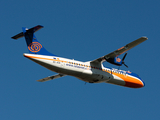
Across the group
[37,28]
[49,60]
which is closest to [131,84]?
[49,60]

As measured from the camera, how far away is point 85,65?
1077 inches

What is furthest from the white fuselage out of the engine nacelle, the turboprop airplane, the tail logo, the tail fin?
the engine nacelle

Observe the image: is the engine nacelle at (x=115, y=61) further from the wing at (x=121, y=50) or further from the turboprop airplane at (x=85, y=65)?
the wing at (x=121, y=50)

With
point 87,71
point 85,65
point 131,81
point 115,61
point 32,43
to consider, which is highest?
point 32,43

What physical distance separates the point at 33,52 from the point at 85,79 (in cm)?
654

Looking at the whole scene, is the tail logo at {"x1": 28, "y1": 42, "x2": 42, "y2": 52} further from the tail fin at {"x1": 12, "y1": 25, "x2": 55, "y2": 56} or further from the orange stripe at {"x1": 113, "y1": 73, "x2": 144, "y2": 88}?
the orange stripe at {"x1": 113, "y1": 73, "x2": 144, "y2": 88}

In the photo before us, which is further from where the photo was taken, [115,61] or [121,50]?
[115,61]

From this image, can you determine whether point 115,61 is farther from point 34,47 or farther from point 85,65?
point 34,47

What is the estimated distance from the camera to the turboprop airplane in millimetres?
25156

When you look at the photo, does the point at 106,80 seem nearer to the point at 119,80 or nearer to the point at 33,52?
the point at 119,80

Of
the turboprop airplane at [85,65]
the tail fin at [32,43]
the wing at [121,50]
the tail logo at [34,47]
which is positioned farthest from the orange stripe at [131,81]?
the tail logo at [34,47]

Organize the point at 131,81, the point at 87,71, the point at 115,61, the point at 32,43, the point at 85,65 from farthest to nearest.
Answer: the point at 131,81, the point at 115,61, the point at 85,65, the point at 87,71, the point at 32,43

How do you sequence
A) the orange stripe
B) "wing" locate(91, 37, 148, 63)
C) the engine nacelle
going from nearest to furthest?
"wing" locate(91, 37, 148, 63) → the engine nacelle → the orange stripe

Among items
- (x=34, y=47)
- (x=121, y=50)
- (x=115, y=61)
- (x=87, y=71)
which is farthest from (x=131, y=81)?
(x=34, y=47)
